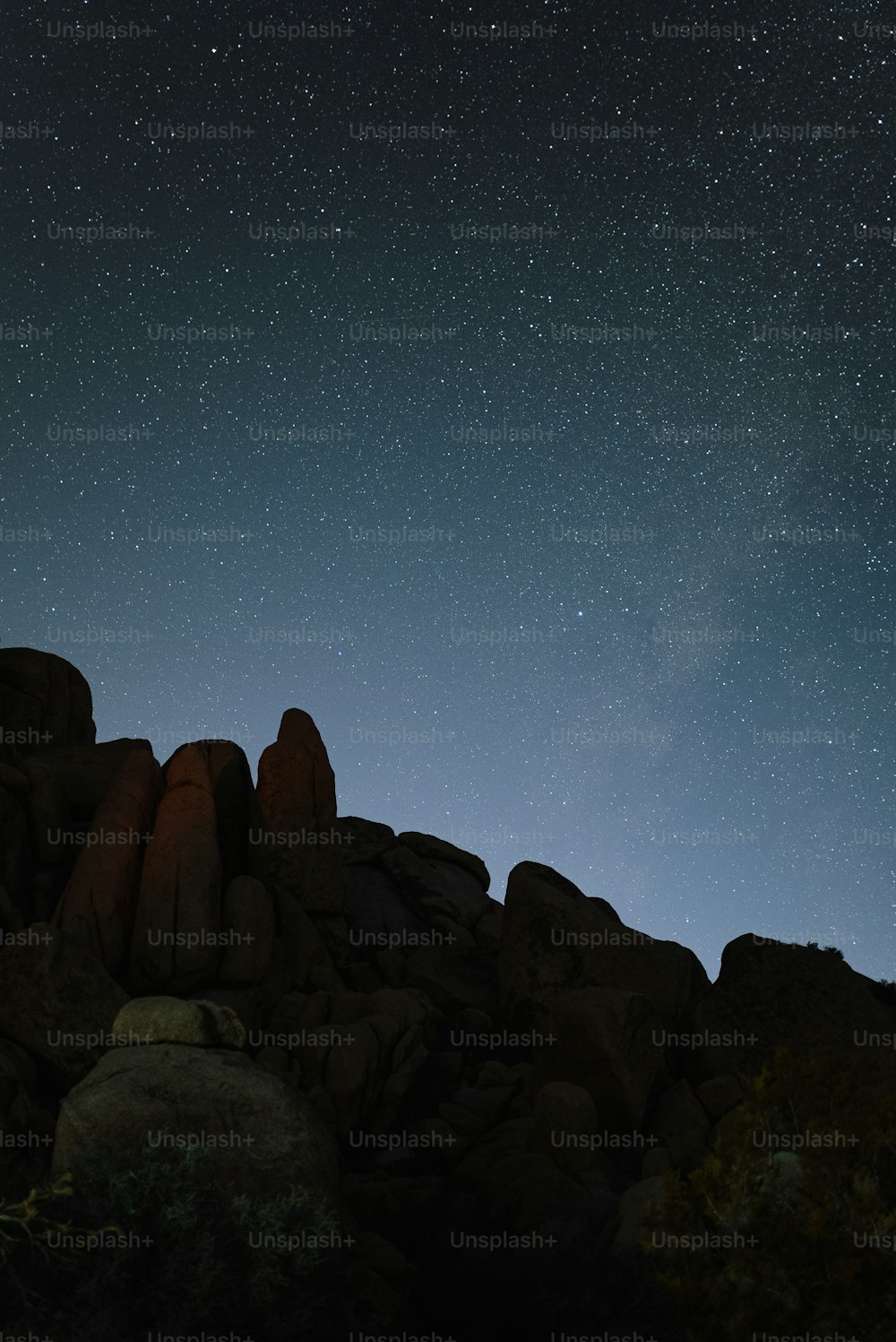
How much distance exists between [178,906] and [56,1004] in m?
5.25

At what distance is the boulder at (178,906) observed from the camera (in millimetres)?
25625

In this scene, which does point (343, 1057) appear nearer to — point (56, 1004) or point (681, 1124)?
point (56, 1004)

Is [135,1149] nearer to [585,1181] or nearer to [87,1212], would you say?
[87,1212]

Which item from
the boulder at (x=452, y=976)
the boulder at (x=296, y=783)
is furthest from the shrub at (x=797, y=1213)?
the boulder at (x=296, y=783)

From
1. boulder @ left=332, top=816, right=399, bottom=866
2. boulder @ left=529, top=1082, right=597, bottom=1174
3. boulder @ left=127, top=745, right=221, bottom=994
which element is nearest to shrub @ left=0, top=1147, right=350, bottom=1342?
boulder @ left=529, top=1082, right=597, bottom=1174

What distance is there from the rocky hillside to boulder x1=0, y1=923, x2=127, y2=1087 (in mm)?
54

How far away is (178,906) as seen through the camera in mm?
26203

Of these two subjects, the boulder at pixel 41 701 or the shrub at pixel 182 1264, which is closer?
the shrub at pixel 182 1264

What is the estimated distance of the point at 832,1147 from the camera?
1133 centimetres

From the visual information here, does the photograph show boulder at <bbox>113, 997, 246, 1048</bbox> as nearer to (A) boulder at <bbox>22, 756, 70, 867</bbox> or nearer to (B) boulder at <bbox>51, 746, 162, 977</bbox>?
(B) boulder at <bbox>51, 746, 162, 977</bbox>

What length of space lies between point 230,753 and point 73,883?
6.58m

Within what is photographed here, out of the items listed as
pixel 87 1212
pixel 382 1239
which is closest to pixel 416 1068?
pixel 382 1239

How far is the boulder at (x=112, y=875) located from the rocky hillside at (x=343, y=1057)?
78 mm

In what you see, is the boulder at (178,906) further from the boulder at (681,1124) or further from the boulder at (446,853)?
the boulder at (446,853)
